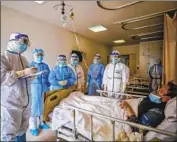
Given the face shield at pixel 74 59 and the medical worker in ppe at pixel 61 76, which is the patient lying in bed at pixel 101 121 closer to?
the medical worker in ppe at pixel 61 76

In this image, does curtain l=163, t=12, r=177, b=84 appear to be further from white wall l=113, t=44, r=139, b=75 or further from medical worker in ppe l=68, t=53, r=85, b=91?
medical worker in ppe l=68, t=53, r=85, b=91

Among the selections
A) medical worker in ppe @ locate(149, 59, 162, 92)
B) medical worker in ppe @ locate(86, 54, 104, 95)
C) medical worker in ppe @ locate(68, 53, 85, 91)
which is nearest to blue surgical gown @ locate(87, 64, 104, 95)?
medical worker in ppe @ locate(86, 54, 104, 95)

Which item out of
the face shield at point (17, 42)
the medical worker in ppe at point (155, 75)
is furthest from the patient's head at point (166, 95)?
the face shield at point (17, 42)

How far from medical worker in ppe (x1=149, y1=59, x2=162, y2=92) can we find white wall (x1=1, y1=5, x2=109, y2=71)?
1.66 feet

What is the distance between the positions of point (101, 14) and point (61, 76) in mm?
978

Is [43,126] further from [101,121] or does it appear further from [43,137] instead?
[101,121]

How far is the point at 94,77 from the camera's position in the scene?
1615 millimetres

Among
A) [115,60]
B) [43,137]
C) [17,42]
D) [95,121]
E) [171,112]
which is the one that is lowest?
[43,137]

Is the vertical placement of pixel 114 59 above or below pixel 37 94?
above

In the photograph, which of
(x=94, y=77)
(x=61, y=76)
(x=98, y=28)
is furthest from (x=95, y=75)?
(x=98, y=28)

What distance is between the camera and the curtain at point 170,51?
959mm

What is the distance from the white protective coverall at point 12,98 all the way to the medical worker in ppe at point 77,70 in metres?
0.86

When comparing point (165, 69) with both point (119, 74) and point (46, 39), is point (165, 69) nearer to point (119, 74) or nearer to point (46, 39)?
point (119, 74)

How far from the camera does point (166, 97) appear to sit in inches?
29.5
